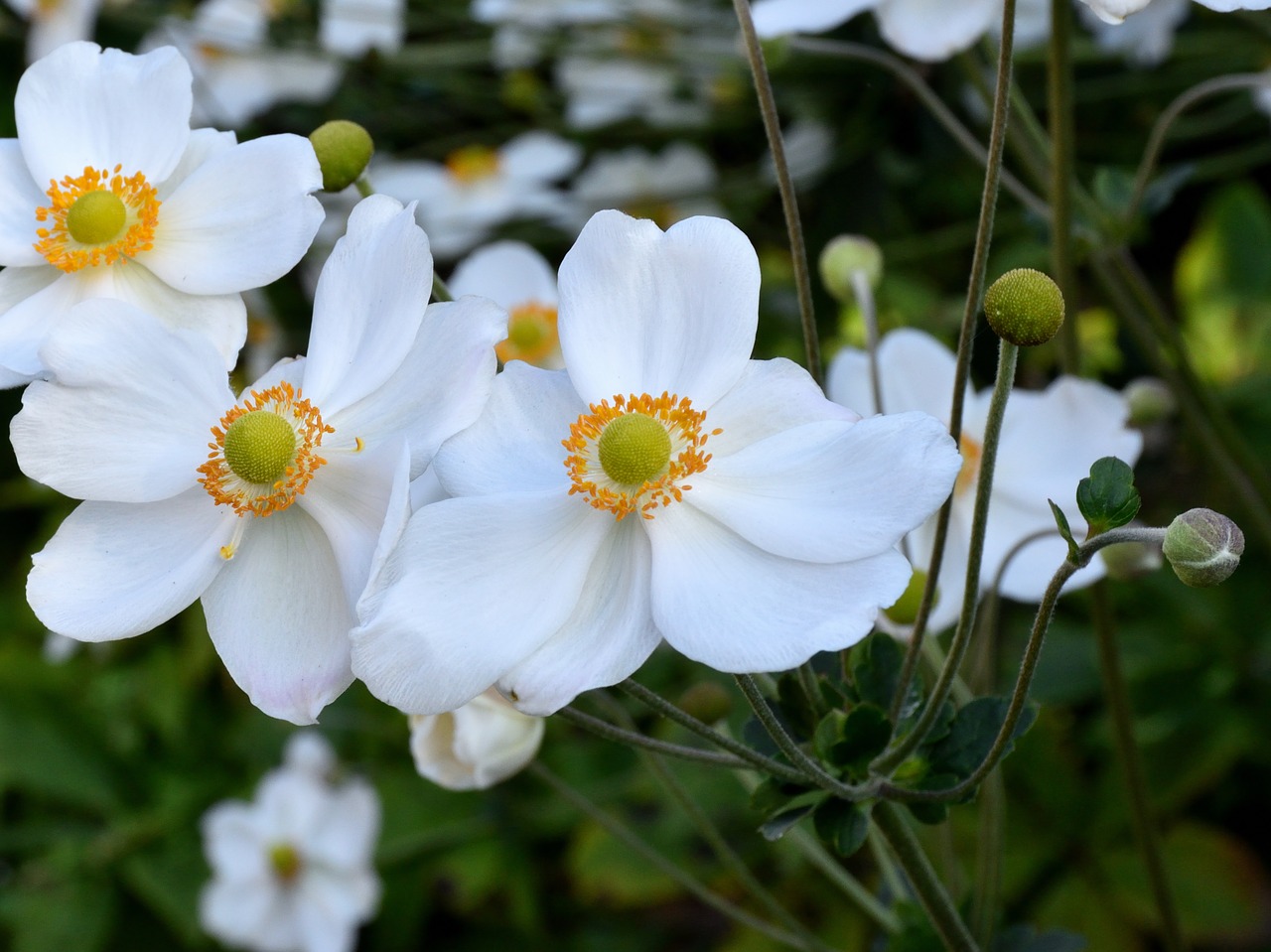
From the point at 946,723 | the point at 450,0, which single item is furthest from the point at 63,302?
the point at 450,0

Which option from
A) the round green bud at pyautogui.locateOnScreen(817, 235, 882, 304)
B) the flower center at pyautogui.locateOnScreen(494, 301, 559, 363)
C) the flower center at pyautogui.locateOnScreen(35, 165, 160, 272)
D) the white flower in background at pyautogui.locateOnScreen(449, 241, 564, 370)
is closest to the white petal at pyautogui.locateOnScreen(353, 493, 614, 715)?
the flower center at pyautogui.locateOnScreen(35, 165, 160, 272)

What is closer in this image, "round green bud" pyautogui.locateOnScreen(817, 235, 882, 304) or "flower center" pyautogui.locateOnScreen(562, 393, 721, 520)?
"flower center" pyautogui.locateOnScreen(562, 393, 721, 520)

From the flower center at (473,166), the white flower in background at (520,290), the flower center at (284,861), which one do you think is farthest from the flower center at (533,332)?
the flower center at (284,861)

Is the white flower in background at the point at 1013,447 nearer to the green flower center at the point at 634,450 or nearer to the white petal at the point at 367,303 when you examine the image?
the green flower center at the point at 634,450

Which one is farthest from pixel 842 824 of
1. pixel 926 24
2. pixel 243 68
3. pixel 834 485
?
pixel 243 68

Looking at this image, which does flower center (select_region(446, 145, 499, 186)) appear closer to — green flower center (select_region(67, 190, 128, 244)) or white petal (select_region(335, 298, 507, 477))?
green flower center (select_region(67, 190, 128, 244))

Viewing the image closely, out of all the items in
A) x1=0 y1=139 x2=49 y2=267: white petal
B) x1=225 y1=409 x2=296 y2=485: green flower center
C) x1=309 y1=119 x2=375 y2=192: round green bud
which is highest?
x1=309 y1=119 x2=375 y2=192: round green bud

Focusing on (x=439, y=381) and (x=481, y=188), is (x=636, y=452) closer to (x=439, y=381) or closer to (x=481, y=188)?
(x=439, y=381)
